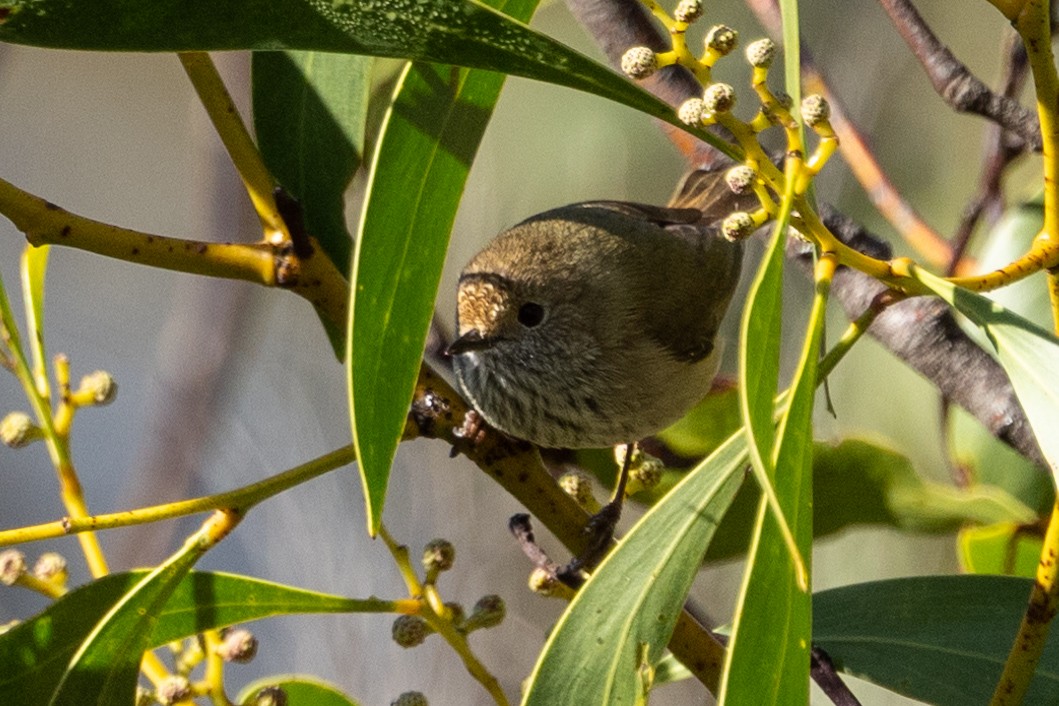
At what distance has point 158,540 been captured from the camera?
4.39 meters

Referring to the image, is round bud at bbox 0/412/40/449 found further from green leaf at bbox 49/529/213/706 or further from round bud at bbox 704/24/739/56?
round bud at bbox 704/24/739/56

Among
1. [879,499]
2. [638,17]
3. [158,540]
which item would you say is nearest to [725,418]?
[879,499]

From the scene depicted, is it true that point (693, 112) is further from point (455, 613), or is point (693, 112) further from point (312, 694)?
point (312, 694)

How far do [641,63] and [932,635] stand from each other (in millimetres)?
859

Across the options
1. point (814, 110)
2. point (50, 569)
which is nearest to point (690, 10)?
point (814, 110)

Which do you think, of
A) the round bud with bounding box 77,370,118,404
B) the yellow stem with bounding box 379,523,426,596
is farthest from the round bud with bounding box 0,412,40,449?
the yellow stem with bounding box 379,523,426,596

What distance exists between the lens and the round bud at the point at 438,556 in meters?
1.47

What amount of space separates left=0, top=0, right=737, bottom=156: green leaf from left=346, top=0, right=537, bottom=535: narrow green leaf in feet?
0.66

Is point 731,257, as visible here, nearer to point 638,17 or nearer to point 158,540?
point 638,17

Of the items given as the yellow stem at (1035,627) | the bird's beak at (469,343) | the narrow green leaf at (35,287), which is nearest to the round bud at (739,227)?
the yellow stem at (1035,627)

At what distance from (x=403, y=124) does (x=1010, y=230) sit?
1.29 m

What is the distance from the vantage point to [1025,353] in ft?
3.70

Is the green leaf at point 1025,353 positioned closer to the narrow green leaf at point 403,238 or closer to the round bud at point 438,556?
the narrow green leaf at point 403,238

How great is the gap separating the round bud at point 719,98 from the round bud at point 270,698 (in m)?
0.81
